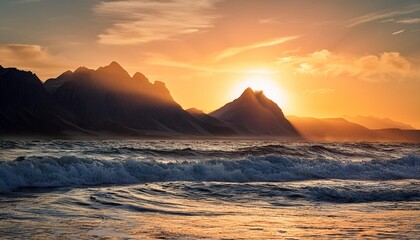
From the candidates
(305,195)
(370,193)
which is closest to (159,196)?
(305,195)

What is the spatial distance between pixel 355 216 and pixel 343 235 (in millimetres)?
3783

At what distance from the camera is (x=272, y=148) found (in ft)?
185

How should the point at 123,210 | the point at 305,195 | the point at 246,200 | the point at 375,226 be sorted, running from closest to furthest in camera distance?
the point at 375,226 → the point at 123,210 → the point at 246,200 → the point at 305,195

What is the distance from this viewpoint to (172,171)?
92.7 feet

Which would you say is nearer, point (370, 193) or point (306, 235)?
point (306, 235)

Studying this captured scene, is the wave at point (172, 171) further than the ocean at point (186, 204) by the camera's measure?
Yes

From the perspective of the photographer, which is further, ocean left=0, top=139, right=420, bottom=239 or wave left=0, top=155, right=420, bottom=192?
wave left=0, top=155, right=420, bottom=192

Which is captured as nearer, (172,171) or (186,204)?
(186,204)

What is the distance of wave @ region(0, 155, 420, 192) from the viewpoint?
22.6m

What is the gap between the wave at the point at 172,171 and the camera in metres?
22.6

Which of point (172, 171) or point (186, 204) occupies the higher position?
point (172, 171)

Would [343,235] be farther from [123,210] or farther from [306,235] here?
[123,210]

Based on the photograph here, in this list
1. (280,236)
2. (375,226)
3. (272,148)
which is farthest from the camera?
(272,148)

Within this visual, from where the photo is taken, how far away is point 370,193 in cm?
2266
